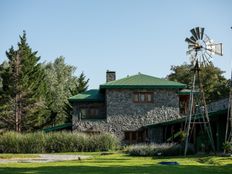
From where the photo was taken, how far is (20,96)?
162 feet

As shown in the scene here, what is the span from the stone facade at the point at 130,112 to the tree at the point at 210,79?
45.8ft

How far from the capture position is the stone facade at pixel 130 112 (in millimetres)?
41875

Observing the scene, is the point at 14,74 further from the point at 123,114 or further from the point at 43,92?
the point at 123,114

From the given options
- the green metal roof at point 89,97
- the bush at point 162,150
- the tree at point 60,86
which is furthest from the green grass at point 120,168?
the tree at point 60,86

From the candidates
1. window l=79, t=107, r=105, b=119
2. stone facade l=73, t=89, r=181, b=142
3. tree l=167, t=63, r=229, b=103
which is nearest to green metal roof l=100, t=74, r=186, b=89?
stone facade l=73, t=89, r=181, b=142

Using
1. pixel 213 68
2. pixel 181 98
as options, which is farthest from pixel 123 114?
pixel 213 68

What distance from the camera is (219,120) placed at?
90.3 feet

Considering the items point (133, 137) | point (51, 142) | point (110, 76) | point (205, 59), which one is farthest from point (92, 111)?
point (205, 59)

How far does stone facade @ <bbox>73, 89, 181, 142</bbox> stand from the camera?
4188 cm

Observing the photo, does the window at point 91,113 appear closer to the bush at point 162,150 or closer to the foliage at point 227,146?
the bush at point 162,150

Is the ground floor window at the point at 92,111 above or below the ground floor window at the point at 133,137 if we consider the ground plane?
above

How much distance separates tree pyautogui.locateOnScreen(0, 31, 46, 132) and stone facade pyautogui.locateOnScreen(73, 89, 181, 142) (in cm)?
998

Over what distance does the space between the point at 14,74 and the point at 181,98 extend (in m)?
18.4

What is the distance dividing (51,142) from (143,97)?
35.4 feet
